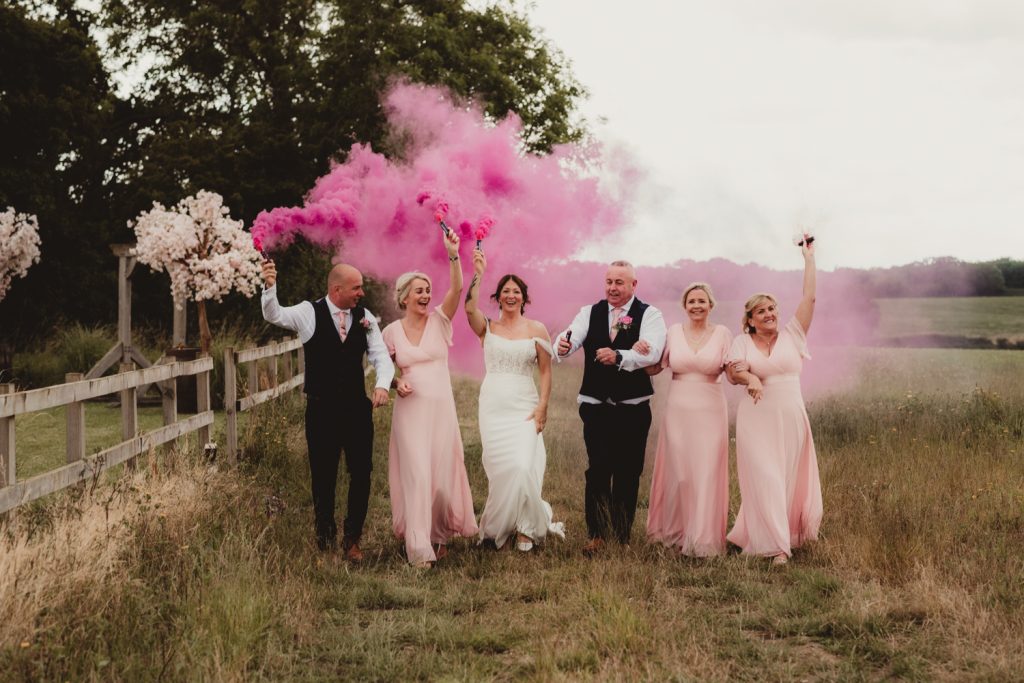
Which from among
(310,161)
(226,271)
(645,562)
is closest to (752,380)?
(645,562)

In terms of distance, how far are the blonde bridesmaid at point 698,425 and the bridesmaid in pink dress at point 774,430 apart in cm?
16

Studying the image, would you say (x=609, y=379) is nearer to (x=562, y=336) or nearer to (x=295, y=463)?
(x=562, y=336)

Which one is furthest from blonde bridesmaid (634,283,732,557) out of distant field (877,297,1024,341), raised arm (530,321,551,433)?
distant field (877,297,1024,341)

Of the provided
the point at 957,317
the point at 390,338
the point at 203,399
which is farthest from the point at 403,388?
the point at 957,317

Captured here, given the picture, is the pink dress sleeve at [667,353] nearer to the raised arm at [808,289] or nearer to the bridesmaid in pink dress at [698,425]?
the bridesmaid in pink dress at [698,425]

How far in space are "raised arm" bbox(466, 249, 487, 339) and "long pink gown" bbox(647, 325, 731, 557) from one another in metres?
1.52

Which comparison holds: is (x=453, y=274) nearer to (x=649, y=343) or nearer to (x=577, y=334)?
(x=577, y=334)

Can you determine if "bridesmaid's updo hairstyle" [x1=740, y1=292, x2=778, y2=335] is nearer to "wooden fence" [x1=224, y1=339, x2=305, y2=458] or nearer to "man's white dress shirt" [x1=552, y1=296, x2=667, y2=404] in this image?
"man's white dress shirt" [x1=552, y1=296, x2=667, y2=404]

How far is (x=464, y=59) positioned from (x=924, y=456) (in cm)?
1732

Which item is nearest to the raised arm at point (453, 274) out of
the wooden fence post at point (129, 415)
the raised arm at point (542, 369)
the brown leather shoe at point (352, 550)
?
the raised arm at point (542, 369)

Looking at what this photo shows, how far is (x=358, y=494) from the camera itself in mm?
7492

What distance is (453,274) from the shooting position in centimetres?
753

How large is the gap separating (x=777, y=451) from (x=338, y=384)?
337 centimetres

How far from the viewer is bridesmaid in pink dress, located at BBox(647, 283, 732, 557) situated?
7629mm
